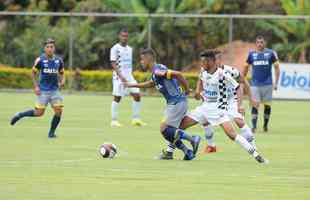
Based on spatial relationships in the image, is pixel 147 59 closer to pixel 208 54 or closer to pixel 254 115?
pixel 208 54

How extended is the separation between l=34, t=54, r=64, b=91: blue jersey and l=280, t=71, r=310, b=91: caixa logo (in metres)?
17.1

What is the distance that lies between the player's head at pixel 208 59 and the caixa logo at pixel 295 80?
829 inches

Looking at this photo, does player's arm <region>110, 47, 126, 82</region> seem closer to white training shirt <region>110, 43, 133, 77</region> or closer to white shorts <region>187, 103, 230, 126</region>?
white training shirt <region>110, 43, 133, 77</region>

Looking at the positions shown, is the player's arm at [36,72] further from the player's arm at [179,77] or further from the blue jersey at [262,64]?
the blue jersey at [262,64]

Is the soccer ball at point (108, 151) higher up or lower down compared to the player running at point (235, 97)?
lower down

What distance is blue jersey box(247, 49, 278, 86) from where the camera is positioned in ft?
78.4

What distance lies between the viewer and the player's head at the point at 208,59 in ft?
52.6

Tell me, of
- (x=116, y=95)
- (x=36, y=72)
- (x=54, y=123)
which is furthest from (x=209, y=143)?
(x=116, y=95)

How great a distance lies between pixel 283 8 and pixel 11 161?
30.2 metres

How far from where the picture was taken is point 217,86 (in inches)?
644

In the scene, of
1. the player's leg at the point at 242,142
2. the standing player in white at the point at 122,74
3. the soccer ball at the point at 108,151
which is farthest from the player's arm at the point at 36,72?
the player's leg at the point at 242,142

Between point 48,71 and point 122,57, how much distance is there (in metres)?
4.44

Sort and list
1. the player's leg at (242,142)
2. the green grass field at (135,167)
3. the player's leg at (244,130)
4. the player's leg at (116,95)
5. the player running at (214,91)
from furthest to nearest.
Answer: the player's leg at (116,95), the player's leg at (244,130), the player running at (214,91), the player's leg at (242,142), the green grass field at (135,167)

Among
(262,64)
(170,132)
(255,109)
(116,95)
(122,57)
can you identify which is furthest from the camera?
(122,57)
